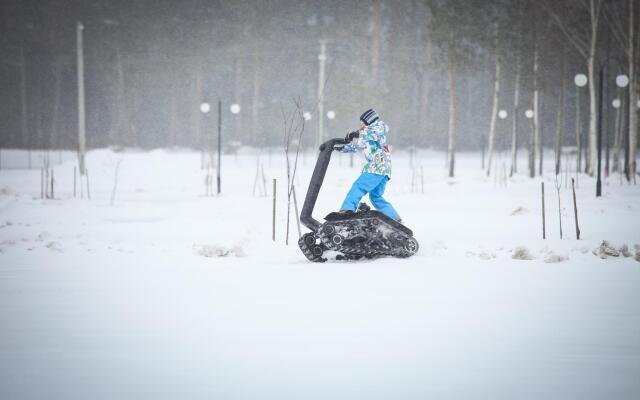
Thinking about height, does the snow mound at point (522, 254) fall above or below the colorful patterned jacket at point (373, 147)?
below

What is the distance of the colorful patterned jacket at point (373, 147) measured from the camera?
6336 millimetres

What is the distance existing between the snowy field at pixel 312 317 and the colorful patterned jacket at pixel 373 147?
3.63 feet

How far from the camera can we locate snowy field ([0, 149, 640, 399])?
299cm

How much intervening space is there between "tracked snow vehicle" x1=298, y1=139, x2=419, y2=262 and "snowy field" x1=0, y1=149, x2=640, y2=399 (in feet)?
0.58

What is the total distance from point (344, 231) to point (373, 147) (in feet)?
3.40

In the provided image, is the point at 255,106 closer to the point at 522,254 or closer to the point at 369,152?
the point at 369,152

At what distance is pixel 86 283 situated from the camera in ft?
17.7

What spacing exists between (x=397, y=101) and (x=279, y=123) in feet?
32.8

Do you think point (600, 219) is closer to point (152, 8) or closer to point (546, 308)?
point (546, 308)

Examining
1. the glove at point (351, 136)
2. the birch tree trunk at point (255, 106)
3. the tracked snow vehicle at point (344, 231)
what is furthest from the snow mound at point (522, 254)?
the birch tree trunk at point (255, 106)

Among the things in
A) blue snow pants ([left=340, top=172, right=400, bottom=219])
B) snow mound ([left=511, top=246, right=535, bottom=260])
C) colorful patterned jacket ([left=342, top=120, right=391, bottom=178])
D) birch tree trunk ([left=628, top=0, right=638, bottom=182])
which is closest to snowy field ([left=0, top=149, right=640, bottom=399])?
snow mound ([left=511, top=246, right=535, bottom=260])

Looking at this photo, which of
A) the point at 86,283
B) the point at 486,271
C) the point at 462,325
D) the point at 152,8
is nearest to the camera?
the point at 462,325

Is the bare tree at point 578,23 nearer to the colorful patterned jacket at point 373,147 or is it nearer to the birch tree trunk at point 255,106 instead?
the colorful patterned jacket at point 373,147

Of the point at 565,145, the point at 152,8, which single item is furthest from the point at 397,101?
the point at 152,8
